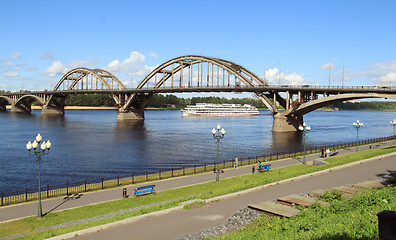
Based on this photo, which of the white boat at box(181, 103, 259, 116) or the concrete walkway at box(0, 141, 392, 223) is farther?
the white boat at box(181, 103, 259, 116)

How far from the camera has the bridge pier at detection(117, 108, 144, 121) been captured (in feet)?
367

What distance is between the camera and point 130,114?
113 meters

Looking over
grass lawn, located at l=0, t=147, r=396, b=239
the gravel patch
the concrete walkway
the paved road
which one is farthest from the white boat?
the gravel patch

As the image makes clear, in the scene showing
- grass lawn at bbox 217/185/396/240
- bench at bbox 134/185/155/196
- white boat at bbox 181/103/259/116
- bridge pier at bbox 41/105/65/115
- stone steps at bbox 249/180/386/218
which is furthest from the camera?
white boat at bbox 181/103/259/116

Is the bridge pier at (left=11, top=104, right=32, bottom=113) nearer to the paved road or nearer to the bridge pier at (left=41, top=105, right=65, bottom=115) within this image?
the bridge pier at (left=41, top=105, right=65, bottom=115)

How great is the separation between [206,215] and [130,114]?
103 m

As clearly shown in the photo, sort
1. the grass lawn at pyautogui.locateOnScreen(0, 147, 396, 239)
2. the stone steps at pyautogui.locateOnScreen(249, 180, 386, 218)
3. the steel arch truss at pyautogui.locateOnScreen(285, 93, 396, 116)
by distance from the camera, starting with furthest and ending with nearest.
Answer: the steel arch truss at pyautogui.locateOnScreen(285, 93, 396, 116)
the grass lawn at pyautogui.locateOnScreen(0, 147, 396, 239)
the stone steps at pyautogui.locateOnScreen(249, 180, 386, 218)

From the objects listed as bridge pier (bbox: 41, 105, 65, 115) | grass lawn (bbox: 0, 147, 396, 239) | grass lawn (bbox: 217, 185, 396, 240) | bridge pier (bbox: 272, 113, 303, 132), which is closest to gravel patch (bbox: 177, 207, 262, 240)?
grass lawn (bbox: 217, 185, 396, 240)

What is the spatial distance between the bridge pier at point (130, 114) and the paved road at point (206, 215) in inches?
3832

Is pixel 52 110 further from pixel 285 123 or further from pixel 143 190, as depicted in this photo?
pixel 143 190

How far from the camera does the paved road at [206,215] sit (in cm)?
1157

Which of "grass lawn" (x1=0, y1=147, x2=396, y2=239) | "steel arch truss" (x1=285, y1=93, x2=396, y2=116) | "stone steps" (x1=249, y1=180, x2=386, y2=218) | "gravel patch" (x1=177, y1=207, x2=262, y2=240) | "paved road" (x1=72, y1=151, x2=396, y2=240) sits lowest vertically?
"grass lawn" (x1=0, y1=147, x2=396, y2=239)

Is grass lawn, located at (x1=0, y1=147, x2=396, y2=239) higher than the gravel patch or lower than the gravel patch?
lower

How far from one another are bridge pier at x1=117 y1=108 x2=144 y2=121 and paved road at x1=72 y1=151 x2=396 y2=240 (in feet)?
319
